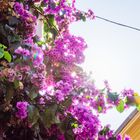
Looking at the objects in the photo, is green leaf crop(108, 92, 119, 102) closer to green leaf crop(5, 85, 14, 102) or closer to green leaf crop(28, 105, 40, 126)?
green leaf crop(28, 105, 40, 126)

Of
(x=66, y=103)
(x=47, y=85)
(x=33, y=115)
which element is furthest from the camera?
(x=47, y=85)

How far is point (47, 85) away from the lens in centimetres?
285

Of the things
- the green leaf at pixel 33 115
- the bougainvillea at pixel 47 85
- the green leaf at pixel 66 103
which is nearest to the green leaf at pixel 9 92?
the bougainvillea at pixel 47 85

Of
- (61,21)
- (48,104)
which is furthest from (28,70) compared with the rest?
(61,21)

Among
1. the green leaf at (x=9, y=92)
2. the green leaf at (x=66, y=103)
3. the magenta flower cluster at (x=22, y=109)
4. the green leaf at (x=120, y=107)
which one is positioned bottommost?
the green leaf at (x=120, y=107)

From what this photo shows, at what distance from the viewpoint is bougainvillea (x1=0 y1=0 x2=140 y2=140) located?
2.36 metres

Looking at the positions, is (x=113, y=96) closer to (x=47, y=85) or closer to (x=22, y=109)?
(x=47, y=85)

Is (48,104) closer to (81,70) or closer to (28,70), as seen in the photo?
(28,70)

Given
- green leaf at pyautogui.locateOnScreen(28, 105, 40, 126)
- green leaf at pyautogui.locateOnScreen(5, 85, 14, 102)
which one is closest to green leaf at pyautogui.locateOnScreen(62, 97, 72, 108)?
green leaf at pyautogui.locateOnScreen(28, 105, 40, 126)

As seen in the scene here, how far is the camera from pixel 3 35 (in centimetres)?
303

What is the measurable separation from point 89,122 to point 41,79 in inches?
18.8

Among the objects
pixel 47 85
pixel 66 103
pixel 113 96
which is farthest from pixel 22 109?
pixel 113 96

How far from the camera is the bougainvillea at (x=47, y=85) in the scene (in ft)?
7.74

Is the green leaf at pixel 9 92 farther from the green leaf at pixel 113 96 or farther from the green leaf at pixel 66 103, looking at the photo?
the green leaf at pixel 113 96
